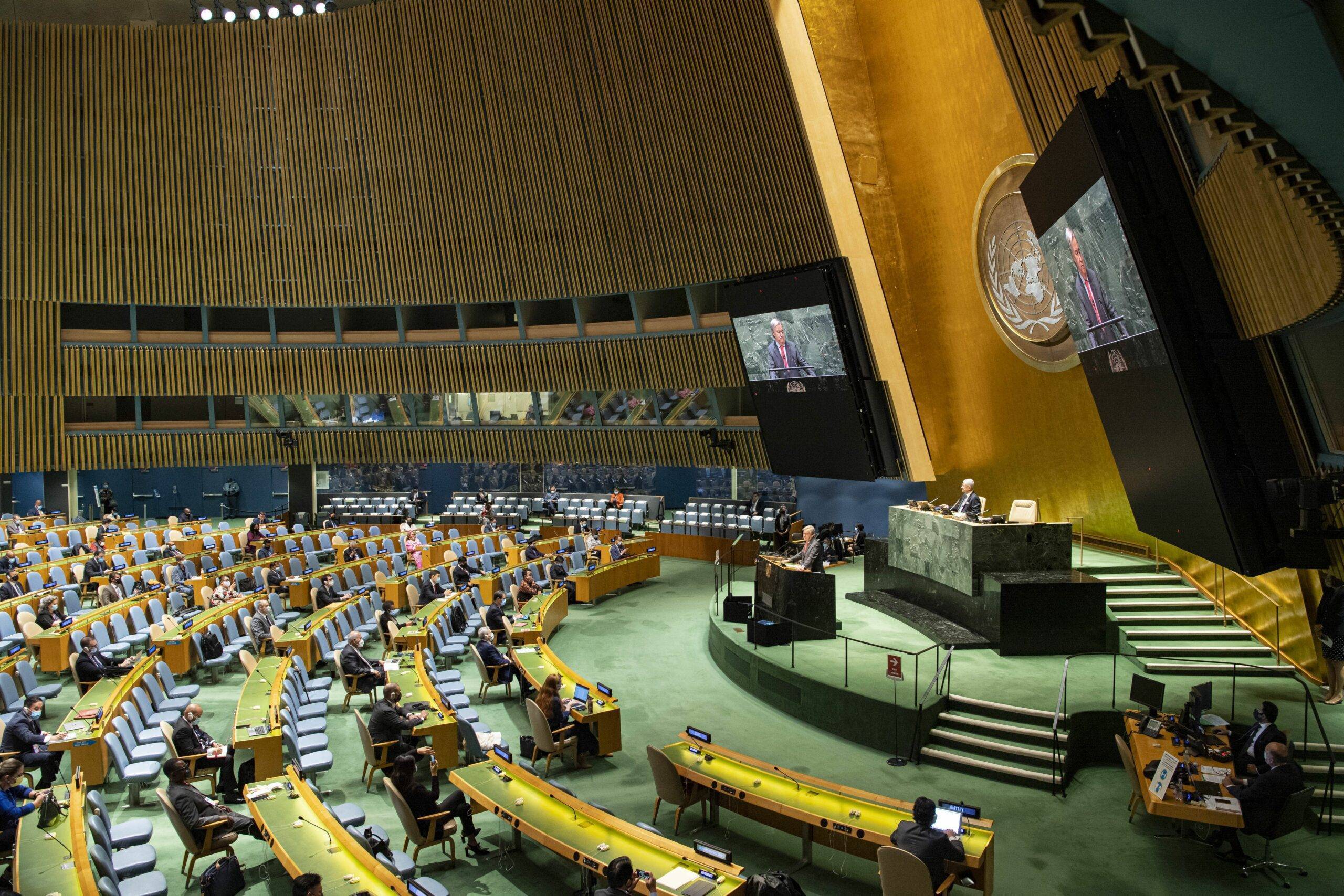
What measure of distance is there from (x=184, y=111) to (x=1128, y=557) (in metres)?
20.0

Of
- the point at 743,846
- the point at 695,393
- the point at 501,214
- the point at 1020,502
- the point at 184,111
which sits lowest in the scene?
the point at 743,846

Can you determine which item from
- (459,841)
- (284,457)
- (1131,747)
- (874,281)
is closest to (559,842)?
(459,841)

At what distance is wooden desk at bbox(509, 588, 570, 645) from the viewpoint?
481 inches

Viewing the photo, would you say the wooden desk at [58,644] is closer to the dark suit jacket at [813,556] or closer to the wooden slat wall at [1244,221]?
the dark suit jacket at [813,556]

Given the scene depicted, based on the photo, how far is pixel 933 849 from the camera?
19.6ft

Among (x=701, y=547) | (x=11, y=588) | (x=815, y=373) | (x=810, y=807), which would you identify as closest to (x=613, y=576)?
(x=701, y=547)

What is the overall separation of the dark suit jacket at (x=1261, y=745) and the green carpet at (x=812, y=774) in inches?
25.6

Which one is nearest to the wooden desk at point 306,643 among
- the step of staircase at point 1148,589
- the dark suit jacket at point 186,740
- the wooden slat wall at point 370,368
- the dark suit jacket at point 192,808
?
the dark suit jacket at point 186,740

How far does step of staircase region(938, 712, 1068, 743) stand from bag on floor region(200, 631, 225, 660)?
27.7ft

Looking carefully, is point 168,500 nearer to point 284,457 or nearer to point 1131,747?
point 284,457

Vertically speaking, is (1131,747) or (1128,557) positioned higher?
(1128,557)

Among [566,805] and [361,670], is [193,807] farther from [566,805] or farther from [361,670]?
[361,670]

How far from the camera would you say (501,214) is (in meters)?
20.2

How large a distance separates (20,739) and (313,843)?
340 centimetres
